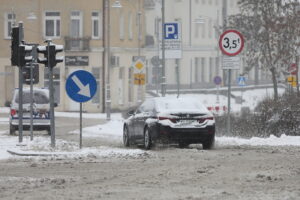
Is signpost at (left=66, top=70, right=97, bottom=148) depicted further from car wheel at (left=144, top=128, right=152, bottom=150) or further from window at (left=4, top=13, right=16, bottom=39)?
window at (left=4, top=13, right=16, bottom=39)

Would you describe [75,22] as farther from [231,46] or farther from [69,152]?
[69,152]

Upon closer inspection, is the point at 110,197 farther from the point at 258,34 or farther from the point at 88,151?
the point at 258,34

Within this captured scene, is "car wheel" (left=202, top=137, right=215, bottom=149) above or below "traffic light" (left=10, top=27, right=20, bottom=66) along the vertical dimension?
below

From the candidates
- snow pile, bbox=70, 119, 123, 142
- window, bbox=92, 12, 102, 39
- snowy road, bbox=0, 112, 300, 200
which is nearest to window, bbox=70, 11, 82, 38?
window, bbox=92, 12, 102, 39

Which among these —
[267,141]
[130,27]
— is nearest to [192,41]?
[130,27]

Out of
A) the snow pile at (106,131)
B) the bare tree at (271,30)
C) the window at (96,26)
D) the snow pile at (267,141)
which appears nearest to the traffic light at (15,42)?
the snow pile at (267,141)

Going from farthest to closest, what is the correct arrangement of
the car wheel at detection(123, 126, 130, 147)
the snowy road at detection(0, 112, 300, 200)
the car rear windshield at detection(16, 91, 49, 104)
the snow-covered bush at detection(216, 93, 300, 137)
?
the car rear windshield at detection(16, 91, 49, 104) < the snow-covered bush at detection(216, 93, 300, 137) < the car wheel at detection(123, 126, 130, 147) < the snowy road at detection(0, 112, 300, 200)

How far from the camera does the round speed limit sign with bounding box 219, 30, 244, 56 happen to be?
27078mm

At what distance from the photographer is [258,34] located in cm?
5012

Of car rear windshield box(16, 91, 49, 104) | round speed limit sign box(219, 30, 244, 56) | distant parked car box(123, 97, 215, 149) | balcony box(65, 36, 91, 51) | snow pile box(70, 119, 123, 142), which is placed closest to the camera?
distant parked car box(123, 97, 215, 149)

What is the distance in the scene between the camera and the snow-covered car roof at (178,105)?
25.0 m

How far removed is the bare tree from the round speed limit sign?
22.0 meters

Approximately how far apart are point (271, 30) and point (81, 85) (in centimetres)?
2601

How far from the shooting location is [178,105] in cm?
2558
